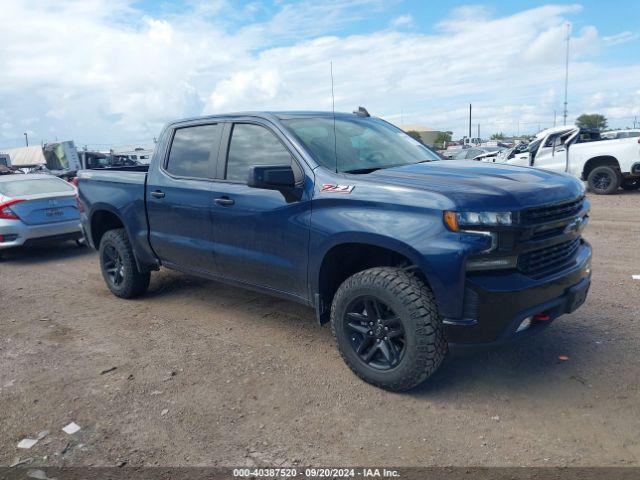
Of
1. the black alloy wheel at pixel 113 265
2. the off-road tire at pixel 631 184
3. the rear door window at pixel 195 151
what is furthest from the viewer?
the off-road tire at pixel 631 184

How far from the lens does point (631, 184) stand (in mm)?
14305

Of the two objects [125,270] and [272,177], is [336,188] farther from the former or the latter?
[125,270]

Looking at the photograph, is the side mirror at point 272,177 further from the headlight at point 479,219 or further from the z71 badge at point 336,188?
the headlight at point 479,219

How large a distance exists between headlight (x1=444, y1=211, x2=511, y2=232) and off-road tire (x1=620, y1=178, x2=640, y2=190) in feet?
40.8

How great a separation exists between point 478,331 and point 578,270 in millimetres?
967

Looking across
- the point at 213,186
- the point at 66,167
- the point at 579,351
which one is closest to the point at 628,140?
the point at 579,351

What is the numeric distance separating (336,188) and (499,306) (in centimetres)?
130

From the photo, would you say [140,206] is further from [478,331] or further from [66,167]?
[66,167]

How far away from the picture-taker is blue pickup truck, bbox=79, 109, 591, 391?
324 cm

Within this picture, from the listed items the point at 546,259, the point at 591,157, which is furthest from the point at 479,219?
the point at 591,157

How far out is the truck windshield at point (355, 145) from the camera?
4113 millimetres

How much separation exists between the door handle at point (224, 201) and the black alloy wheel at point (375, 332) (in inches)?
54.3

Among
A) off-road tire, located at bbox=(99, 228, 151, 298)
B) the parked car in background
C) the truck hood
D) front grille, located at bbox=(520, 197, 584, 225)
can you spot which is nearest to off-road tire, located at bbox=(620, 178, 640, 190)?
the truck hood

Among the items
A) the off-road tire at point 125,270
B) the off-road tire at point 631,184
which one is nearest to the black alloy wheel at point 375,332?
the off-road tire at point 125,270
